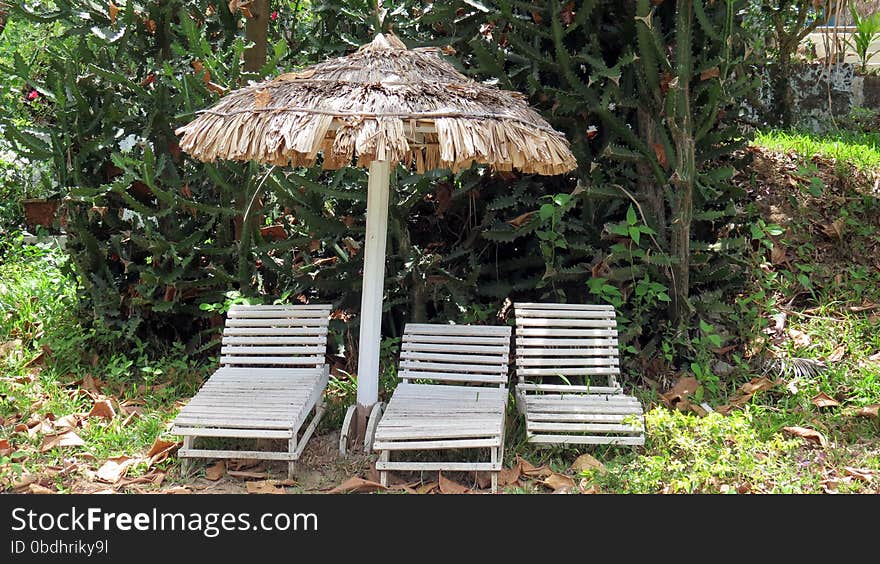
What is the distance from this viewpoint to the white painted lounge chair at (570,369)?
203 inches

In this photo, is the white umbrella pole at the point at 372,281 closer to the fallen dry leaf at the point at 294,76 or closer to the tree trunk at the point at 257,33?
the fallen dry leaf at the point at 294,76

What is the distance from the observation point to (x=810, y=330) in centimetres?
679

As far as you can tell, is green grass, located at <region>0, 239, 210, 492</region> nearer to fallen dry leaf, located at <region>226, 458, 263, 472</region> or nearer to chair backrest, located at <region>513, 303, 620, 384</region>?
fallen dry leaf, located at <region>226, 458, 263, 472</region>

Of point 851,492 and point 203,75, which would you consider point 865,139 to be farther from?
point 203,75

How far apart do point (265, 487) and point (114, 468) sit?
3.10ft

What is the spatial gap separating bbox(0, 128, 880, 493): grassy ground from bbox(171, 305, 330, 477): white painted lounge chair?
200mm

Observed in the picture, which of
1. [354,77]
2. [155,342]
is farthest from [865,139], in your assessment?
[155,342]

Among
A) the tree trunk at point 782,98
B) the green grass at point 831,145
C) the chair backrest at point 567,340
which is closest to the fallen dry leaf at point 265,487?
the chair backrest at point 567,340

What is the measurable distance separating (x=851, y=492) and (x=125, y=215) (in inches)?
226

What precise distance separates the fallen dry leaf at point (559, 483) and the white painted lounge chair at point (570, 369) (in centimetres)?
28

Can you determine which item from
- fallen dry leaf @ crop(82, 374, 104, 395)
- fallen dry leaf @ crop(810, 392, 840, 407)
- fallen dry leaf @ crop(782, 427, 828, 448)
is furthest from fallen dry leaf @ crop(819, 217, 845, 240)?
fallen dry leaf @ crop(82, 374, 104, 395)

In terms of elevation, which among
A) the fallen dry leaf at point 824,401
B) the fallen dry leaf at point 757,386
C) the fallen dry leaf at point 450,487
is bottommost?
the fallen dry leaf at point 450,487

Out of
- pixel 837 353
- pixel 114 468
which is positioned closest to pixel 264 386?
pixel 114 468

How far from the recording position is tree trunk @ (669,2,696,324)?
6.01m
